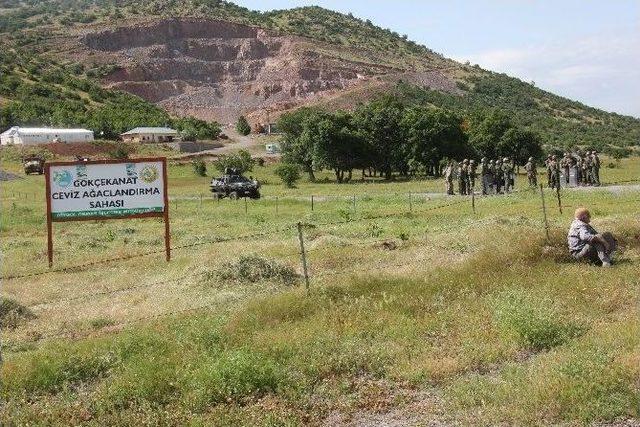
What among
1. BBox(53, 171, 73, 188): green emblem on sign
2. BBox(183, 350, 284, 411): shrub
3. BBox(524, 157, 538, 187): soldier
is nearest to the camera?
Answer: BBox(183, 350, 284, 411): shrub

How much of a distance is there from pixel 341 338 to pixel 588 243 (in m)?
5.94

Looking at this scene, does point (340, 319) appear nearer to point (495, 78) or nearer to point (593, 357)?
point (593, 357)

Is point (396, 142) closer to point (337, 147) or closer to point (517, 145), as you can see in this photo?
point (337, 147)

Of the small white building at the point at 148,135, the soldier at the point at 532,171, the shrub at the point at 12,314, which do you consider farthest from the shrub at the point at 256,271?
the small white building at the point at 148,135

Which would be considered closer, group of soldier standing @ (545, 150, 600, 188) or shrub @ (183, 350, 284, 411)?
shrub @ (183, 350, 284, 411)

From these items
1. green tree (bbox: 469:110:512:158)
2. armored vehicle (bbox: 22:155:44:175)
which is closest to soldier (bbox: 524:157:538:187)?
green tree (bbox: 469:110:512:158)

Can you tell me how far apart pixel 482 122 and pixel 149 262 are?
53476 mm

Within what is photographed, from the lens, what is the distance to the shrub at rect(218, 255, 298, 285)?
14352 millimetres

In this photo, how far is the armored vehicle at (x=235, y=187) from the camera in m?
41.3

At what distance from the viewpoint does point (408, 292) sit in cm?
1141

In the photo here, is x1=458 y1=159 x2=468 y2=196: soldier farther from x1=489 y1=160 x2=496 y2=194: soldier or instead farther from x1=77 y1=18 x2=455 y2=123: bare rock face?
x1=77 y1=18 x2=455 y2=123: bare rock face

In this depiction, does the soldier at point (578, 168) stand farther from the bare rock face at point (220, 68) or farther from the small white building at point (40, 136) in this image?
the bare rock face at point (220, 68)

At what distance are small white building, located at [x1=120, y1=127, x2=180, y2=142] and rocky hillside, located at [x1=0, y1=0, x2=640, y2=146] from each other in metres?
42.1

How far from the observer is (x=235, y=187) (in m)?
41.8
